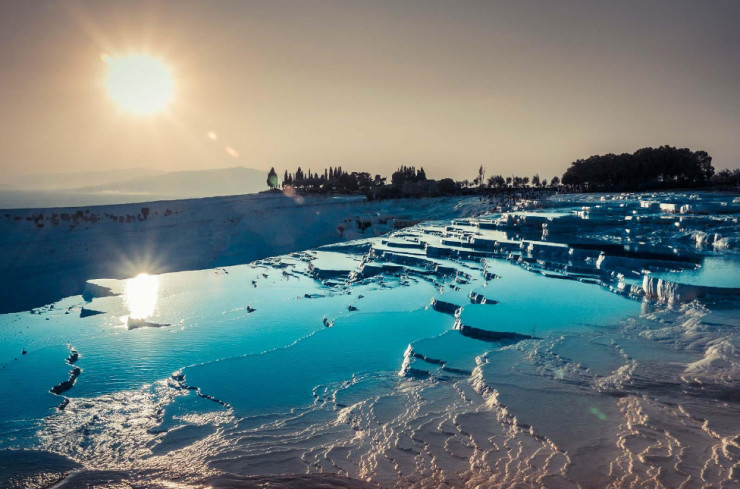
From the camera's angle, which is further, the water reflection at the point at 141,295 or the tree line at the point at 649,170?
the tree line at the point at 649,170

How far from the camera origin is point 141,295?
1358cm

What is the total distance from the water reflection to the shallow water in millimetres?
143

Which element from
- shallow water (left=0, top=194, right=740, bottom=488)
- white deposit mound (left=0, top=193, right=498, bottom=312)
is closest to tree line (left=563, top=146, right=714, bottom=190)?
white deposit mound (left=0, top=193, right=498, bottom=312)

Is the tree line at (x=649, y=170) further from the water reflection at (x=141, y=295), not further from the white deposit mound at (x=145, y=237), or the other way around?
the water reflection at (x=141, y=295)

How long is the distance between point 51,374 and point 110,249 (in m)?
17.3

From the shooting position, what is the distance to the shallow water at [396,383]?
464 centimetres

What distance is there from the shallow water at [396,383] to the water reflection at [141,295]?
14cm

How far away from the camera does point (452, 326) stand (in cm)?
931

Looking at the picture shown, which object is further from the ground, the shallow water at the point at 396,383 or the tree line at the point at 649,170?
the tree line at the point at 649,170

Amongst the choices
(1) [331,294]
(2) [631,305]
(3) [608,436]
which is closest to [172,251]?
(1) [331,294]

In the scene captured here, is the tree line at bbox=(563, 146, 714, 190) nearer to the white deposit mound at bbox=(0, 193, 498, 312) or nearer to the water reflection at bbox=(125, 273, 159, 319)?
the white deposit mound at bbox=(0, 193, 498, 312)

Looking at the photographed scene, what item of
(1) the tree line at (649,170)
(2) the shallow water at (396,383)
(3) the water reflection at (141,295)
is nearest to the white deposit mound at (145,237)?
(3) the water reflection at (141,295)

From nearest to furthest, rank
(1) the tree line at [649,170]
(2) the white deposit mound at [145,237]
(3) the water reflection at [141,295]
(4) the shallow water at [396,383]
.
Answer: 1. (4) the shallow water at [396,383]
2. (3) the water reflection at [141,295]
3. (2) the white deposit mound at [145,237]
4. (1) the tree line at [649,170]

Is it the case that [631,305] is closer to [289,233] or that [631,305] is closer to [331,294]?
[331,294]
